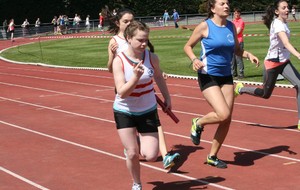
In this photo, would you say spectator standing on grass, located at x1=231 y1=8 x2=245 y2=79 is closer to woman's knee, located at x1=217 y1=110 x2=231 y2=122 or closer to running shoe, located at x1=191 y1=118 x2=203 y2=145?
running shoe, located at x1=191 y1=118 x2=203 y2=145

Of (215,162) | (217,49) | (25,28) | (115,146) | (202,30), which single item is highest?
(202,30)

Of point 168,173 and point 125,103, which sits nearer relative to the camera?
point 125,103

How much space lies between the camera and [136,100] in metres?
6.11

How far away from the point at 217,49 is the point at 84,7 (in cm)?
6382

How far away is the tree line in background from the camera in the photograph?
6544 cm

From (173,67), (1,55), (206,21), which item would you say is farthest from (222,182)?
(1,55)

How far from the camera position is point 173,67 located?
845 inches

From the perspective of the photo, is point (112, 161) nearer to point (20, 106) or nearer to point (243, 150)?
point (243, 150)

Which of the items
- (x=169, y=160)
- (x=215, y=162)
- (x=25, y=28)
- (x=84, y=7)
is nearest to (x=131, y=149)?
(x=169, y=160)

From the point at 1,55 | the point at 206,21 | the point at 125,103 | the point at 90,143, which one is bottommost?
the point at 1,55

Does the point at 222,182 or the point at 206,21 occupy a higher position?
the point at 206,21

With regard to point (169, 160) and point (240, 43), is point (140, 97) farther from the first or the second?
point (240, 43)

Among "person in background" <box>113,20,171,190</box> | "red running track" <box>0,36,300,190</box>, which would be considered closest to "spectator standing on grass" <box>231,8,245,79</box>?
"red running track" <box>0,36,300,190</box>

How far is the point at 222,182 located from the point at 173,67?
14.8m
